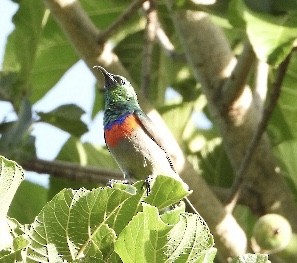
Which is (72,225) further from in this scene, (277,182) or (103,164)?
(103,164)

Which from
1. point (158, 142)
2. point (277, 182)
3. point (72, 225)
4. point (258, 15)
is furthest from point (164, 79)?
point (72, 225)

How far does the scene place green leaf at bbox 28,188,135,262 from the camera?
1695mm

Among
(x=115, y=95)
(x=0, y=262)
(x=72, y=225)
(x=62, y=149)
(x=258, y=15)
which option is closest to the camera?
(x=0, y=262)

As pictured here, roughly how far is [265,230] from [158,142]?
526 millimetres

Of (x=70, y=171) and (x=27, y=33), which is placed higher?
(x=27, y=33)

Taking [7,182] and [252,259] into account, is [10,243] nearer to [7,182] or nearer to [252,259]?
[7,182]

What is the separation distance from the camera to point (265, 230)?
273 cm

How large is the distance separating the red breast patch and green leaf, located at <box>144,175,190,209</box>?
0.65 m

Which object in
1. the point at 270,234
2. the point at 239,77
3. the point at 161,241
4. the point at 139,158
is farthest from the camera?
the point at 239,77

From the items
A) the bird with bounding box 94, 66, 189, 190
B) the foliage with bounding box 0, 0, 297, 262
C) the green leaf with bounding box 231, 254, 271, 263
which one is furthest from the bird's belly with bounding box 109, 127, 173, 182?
the green leaf with bounding box 231, 254, 271, 263

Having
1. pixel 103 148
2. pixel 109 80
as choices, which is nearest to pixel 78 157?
pixel 103 148

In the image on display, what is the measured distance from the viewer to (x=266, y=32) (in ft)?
9.02

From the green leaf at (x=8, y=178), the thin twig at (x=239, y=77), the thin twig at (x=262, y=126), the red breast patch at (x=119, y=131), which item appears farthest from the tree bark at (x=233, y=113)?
the green leaf at (x=8, y=178)

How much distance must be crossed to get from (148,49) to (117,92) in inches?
25.7
